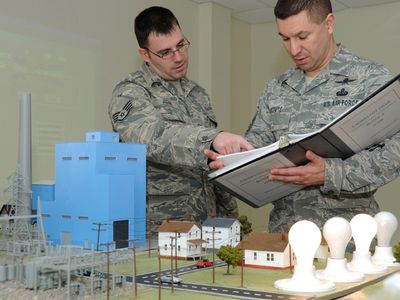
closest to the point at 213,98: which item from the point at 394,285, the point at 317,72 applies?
the point at 317,72

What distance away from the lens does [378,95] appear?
59.3 inches

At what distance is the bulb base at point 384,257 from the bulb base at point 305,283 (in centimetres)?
31

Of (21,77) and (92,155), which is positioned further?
(21,77)

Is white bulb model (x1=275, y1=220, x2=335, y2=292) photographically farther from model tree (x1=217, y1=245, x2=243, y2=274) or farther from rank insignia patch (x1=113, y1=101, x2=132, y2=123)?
rank insignia patch (x1=113, y1=101, x2=132, y2=123)

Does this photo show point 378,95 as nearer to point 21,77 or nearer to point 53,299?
point 53,299

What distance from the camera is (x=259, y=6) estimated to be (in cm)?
497

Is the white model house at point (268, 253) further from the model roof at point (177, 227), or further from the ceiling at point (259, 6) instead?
the ceiling at point (259, 6)

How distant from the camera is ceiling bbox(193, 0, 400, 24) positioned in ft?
15.8

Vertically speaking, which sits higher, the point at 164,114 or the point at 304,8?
the point at 304,8

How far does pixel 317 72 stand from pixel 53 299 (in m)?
A: 1.39

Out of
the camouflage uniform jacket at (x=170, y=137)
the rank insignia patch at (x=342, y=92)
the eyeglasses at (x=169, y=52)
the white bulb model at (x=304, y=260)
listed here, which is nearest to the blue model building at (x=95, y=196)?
the camouflage uniform jacket at (x=170, y=137)

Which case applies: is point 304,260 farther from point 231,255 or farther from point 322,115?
point 322,115

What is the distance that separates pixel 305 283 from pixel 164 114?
1.19 m

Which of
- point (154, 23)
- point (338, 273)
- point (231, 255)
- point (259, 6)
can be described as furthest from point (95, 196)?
point (259, 6)
